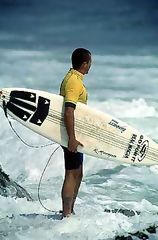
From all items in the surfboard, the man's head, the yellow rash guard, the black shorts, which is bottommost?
the black shorts

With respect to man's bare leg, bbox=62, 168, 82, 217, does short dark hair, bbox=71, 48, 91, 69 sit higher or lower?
higher

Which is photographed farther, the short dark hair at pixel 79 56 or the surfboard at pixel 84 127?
the surfboard at pixel 84 127

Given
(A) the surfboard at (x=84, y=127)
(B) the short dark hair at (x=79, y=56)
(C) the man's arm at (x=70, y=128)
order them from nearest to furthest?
(C) the man's arm at (x=70, y=128)
(B) the short dark hair at (x=79, y=56)
(A) the surfboard at (x=84, y=127)

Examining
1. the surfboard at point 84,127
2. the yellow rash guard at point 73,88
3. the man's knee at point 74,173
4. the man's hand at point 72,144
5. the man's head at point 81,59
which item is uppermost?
the man's head at point 81,59

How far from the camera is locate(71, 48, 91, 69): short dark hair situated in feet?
14.2

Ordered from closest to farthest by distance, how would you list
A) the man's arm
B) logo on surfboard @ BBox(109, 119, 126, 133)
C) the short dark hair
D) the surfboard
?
the man's arm, the short dark hair, the surfboard, logo on surfboard @ BBox(109, 119, 126, 133)

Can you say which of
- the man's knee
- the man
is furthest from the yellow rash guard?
the man's knee

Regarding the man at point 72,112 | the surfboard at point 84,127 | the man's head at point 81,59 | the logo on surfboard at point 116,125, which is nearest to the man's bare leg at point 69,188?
the man at point 72,112

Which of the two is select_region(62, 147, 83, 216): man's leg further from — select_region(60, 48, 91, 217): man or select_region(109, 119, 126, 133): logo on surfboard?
select_region(109, 119, 126, 133): logo on surfboard

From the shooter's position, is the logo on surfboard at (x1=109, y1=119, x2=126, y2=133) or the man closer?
the man

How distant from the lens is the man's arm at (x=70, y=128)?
4191 mm

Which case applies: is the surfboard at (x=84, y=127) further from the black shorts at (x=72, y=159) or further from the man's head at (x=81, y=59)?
the man's head at (x=81, y=59)

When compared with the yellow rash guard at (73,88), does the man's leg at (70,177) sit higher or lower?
lower

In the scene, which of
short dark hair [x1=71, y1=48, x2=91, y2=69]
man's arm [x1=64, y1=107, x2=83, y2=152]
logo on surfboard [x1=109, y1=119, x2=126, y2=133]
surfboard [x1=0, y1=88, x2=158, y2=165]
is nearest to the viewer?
man's arm [x1=64, y1=107, x2=83, y2=152]
